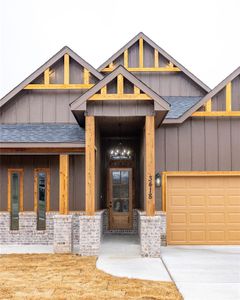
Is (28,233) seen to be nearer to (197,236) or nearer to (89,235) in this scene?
(89,235)

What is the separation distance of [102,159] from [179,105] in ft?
10.9

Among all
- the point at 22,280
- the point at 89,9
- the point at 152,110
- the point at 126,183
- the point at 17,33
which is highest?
the point at 17,33

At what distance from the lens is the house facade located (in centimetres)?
1068

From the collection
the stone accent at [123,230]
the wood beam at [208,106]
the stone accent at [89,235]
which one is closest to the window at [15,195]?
the stone accent at [123,230]

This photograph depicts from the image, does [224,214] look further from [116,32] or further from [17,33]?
[116,32]

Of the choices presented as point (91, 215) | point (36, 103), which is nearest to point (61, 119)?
point (36, 103)

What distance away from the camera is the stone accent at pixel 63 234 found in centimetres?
1118

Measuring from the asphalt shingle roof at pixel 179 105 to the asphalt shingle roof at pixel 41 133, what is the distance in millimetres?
2911

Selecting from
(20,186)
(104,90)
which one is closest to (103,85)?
(104,90)

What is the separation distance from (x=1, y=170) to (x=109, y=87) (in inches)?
193

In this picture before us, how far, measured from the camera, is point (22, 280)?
8070mm

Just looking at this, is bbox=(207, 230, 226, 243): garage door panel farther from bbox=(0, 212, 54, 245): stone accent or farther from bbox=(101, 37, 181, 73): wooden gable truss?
bbox=(101, 37, 181, 73): wooden gable truss

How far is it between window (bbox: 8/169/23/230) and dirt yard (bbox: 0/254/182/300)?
326 cm

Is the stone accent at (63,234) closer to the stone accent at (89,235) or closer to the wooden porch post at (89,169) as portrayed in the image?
the stone accent at (89,235)
